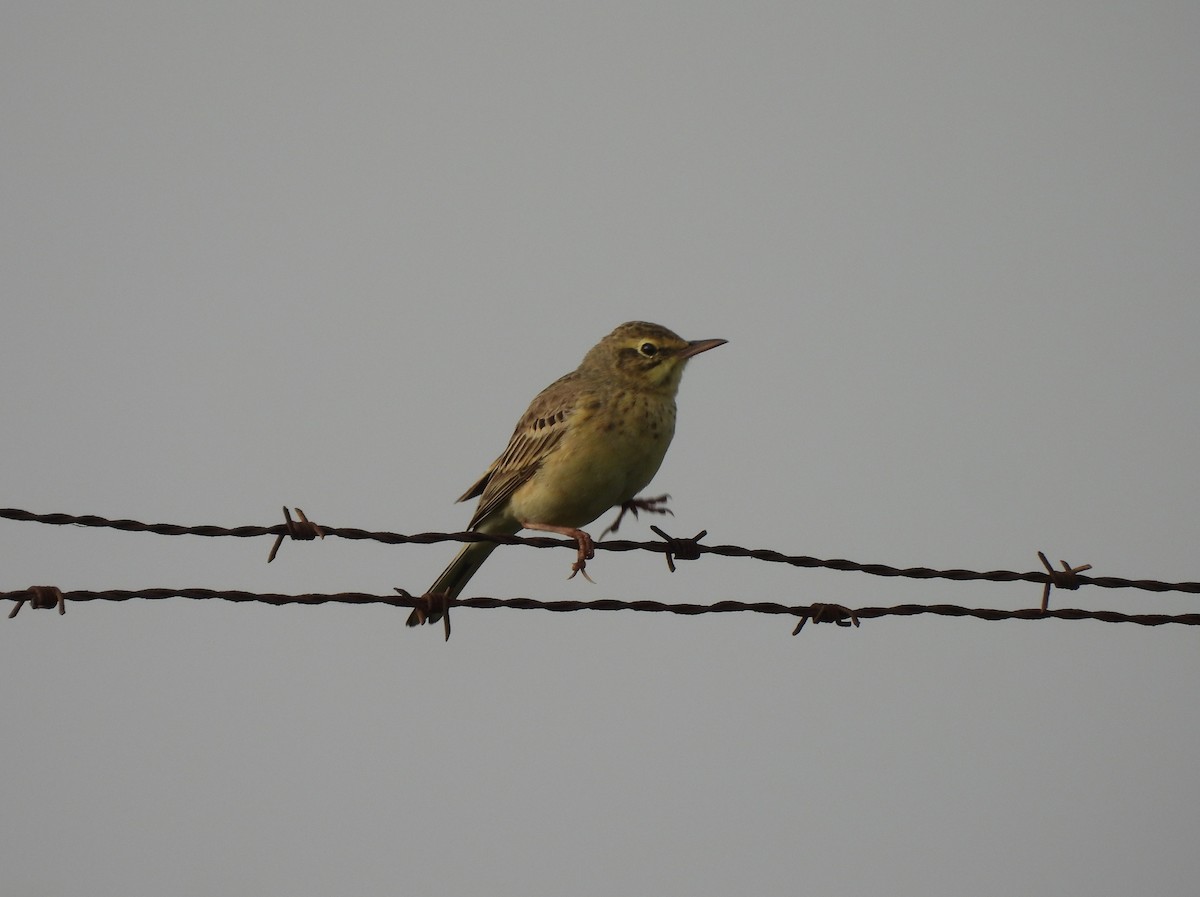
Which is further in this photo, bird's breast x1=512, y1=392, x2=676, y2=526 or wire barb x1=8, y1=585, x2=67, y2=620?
bird's breast x1=512, y1=392, x2=676, y2=526

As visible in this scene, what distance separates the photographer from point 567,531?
873cm

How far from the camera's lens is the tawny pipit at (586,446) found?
29.0ft

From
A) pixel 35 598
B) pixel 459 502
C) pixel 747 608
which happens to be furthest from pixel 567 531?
A: pixel 35 598

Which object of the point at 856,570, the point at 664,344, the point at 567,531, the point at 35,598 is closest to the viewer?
the point at 35,598

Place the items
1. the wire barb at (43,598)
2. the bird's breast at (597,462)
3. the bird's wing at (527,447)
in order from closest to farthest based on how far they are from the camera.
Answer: the wire barb at (43,598) → the bird's breast at (597,462) → the bird's wing at (527,447)

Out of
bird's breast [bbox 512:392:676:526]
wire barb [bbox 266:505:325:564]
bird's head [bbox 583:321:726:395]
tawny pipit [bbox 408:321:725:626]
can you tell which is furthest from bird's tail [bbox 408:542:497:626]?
wire barb [bbox 266:505:325:564]

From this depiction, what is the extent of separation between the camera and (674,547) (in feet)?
24.0

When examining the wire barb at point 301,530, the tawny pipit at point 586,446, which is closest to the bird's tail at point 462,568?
the tawny pipit at point 586,446

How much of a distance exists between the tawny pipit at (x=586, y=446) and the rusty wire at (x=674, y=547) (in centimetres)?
122

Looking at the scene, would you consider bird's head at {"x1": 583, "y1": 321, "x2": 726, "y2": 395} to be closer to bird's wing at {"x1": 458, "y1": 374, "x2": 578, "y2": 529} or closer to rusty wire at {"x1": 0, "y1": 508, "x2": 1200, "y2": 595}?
bird's wing at {"x1": 458, "y1": 374, "x2": 578, "y2": 529}

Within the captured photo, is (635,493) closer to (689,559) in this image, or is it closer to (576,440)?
(576,440)

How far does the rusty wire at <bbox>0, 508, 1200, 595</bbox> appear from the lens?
19.0 feet

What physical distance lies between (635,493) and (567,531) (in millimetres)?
593

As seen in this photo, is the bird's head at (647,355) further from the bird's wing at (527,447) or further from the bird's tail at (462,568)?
the bird's tail at (462,568)
